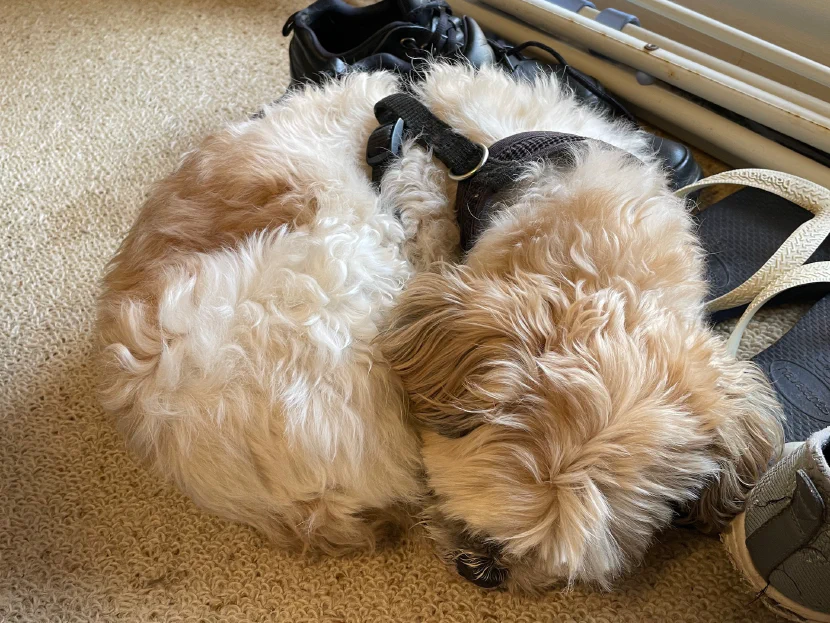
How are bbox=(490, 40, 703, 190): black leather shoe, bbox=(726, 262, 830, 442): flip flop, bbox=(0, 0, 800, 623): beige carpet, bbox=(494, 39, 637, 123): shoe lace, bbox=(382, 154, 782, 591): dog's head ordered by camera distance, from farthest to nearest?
1. bbox=(494, 39, 637, 123): shoe lace
2. bbox=(490, 40, 703, 190): black leather shoe
3. bbox=(726, 262, 830, 442): flip flop
4. bbox=(0, 0, 800, 623): beige carpet
5. bbox=(382, 154, 782, 591): dog's head

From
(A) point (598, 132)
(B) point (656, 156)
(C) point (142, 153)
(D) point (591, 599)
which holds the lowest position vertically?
(D) point (591, 599)

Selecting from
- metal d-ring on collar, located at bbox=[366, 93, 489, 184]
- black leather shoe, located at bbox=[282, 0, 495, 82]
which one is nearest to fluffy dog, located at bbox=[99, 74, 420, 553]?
metal d-ring on collar, located at bbox=[366, 93, 489, 184]

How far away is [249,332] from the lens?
0.99 m

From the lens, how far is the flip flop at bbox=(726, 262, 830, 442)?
4.08ft

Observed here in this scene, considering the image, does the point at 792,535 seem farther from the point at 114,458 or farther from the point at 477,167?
the point at 114,458

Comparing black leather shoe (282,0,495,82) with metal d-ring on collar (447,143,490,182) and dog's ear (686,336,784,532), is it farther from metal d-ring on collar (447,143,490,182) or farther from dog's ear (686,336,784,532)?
dog's ear (686,336,784,532)

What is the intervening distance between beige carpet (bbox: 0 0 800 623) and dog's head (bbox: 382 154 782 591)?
174 mm

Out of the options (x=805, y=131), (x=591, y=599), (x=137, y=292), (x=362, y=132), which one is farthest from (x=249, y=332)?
(x=805, y=131)

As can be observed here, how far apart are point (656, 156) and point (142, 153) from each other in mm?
1419

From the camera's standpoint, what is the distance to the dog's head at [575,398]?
2.70 ft

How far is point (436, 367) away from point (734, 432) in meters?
0.43

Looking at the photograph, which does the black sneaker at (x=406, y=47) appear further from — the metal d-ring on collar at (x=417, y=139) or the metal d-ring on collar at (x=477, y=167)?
the metal d-ring on collar at (x=477, y=167)

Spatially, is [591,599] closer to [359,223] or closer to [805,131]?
[359,223]

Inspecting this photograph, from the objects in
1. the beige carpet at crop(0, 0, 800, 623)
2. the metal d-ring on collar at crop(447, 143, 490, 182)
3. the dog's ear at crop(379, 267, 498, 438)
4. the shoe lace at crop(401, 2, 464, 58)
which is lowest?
the beige carpet at crop(0, 0, 800, 623)
